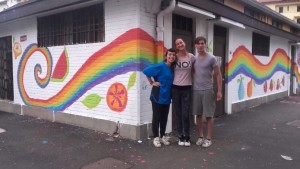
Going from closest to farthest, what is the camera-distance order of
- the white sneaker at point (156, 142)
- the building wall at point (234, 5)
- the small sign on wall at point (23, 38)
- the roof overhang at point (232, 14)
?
the white sneaker at point (156, 142)
the roof overhang at point (232, 14)
the building wall at point (234, 5)
the small sign on wall at point (23, 38)

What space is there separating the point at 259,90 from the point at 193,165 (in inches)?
295

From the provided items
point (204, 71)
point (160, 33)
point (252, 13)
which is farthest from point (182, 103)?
point (252, 13)

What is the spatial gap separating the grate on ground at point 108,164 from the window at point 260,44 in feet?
25.5

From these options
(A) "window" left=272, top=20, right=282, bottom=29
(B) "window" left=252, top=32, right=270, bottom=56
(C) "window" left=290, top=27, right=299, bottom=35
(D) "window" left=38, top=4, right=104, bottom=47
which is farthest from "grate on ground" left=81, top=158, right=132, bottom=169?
(C) "window" left=290, top=27, right=299, bottom=35

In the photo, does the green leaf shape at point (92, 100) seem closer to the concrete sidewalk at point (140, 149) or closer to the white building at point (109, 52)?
the white building at point (109, 52)

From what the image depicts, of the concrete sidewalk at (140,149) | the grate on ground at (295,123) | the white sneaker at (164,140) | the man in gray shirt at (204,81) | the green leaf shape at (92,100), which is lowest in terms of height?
the concrete sidewalk at (140,149)

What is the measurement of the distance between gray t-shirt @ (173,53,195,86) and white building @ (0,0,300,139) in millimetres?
842

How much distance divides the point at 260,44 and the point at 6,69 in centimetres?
913

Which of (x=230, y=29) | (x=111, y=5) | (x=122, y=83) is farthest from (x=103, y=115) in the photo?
(x=230, y=29)

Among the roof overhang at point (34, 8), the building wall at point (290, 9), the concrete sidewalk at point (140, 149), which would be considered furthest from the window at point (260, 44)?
the building wall at point (290, 9)

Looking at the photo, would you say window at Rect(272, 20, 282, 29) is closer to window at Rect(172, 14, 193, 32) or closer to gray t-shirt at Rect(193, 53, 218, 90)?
window at Rect(172, 14, 193, 32)

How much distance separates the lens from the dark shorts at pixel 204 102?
549 centimetres

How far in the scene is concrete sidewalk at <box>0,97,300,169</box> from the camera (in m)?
4.80

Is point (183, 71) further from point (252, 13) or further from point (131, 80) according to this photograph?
point (252, 13)
